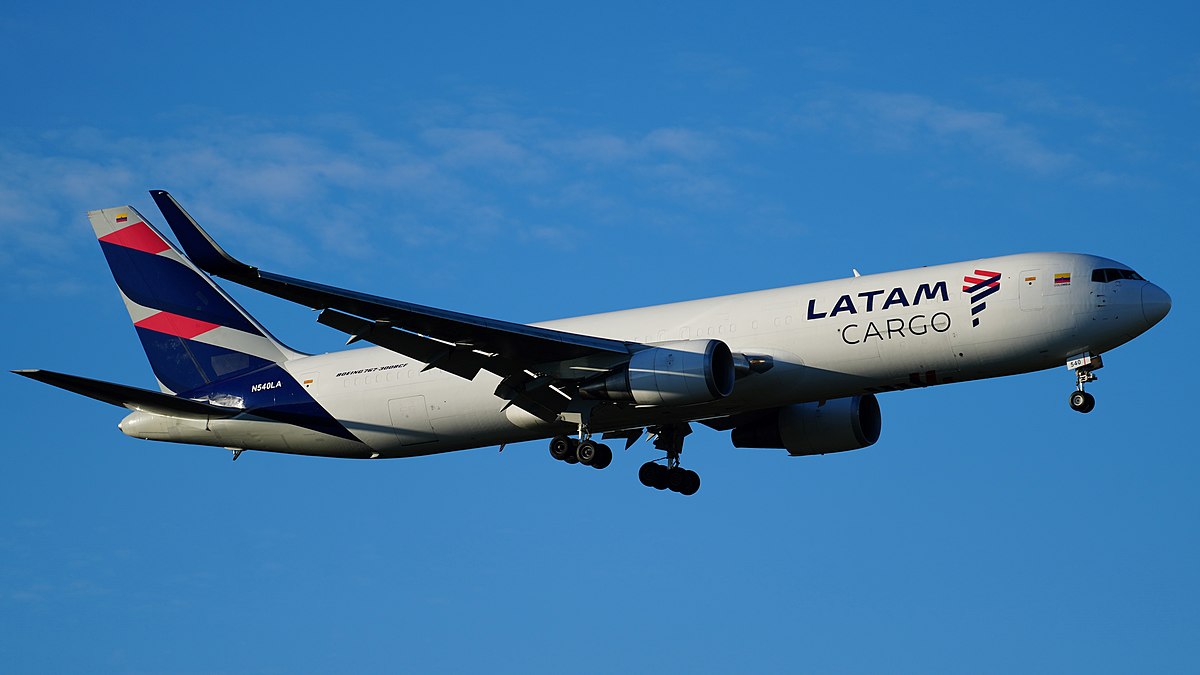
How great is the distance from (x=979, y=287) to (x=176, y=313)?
23824 mm

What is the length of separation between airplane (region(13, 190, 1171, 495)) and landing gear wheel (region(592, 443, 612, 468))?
0.24ft

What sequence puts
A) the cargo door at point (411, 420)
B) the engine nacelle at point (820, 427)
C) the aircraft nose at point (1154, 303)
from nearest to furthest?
1. the aircraft nose at point (1154, 303)
2. the cargo door at point (411, 420)
3. the engine nacelle at point (820, 427)

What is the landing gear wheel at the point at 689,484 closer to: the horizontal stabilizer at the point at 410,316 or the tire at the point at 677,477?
the tire at the point at 677,477

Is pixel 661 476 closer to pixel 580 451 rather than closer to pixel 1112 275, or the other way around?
pixel 580 451

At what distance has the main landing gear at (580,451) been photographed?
3991cm

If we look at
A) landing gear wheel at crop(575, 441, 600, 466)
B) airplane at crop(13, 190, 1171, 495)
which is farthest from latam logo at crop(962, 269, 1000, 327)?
landing gear wheel at crop(575, 441, 600, 466)

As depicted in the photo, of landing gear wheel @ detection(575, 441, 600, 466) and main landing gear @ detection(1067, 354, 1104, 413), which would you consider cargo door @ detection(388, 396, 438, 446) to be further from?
main landing gear @ detection(1067, 354, 1104, 413)

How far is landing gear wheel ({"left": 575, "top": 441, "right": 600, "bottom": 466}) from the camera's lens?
39.9 m

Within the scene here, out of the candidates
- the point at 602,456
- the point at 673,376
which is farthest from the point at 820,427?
the point at 673,376

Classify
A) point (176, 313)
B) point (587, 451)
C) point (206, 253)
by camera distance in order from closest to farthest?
point (206, 253) < point (587, 451) < point (176, 313)

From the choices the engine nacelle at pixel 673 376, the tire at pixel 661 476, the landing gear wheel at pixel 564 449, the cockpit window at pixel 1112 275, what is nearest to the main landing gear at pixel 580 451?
the landing gear wheel at pixel 564 449

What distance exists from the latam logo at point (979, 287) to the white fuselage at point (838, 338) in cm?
6

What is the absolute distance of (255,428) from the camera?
1721 inches

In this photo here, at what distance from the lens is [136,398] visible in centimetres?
4206
